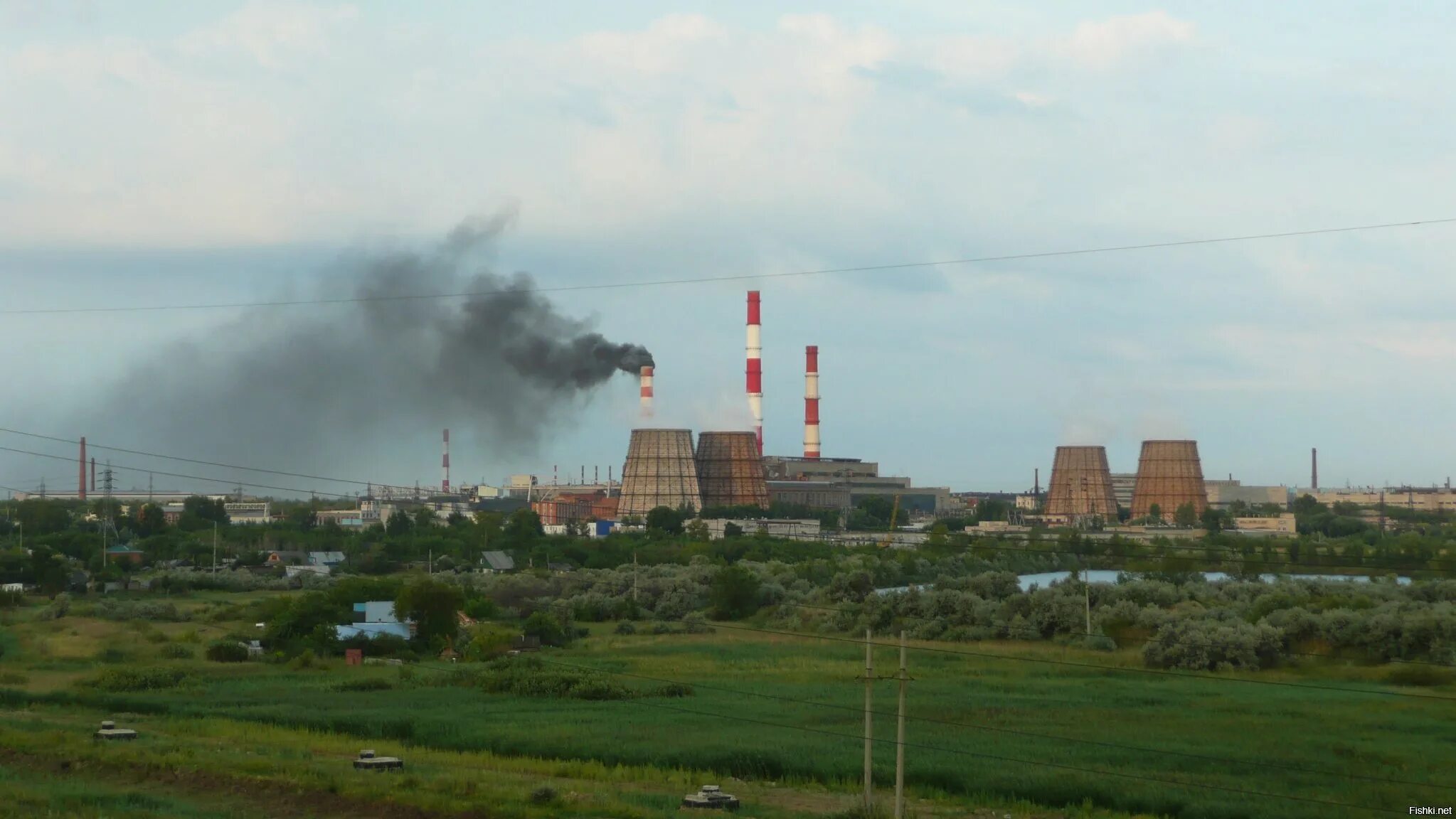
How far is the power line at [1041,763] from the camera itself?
1670 centimetres

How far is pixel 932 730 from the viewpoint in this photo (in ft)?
72.7

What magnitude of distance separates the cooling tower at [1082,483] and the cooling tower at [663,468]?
77.1 feet

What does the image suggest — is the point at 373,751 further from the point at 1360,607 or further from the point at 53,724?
the point at 1360,607

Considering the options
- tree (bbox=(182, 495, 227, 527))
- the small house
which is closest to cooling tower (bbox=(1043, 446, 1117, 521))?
the small house

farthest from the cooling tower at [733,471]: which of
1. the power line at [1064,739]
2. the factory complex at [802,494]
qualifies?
the power line at [1064,739]

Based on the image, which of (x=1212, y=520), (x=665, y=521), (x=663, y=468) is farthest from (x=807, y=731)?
(x=1212, y=520)

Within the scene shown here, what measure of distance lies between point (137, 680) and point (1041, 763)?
56.5ft

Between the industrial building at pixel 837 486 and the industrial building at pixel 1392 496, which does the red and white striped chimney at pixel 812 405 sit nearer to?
the industrial building at pixel 837 486

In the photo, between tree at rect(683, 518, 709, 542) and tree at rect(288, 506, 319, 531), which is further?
tree at rect(288, 506, 319, 531)

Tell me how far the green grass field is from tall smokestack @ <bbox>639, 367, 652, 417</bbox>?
1866 inches

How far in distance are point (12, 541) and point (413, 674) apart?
127 ft

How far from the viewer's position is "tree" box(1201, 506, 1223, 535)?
8106cm

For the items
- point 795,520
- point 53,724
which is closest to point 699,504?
point 795,520

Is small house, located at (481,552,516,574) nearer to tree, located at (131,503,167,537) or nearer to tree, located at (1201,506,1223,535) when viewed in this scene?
tree, located at (131,503,167,537)
